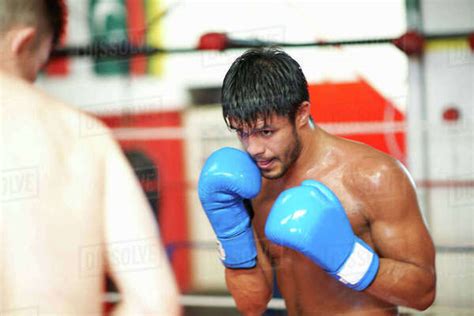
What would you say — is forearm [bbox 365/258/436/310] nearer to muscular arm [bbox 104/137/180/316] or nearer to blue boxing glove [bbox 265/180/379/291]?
blue boxing glove [bbox 265/180/379/291]

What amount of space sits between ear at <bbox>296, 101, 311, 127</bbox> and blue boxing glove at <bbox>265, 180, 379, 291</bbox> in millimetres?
81

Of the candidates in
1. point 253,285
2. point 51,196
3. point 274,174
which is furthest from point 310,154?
point 51,196

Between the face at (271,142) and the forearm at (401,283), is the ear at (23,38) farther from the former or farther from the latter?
the forearm at (401,283)

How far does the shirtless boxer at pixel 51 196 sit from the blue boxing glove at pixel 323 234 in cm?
20

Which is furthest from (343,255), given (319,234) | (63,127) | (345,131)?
(63,127)

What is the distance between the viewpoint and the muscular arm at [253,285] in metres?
0.80

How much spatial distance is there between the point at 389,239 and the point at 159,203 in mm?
549

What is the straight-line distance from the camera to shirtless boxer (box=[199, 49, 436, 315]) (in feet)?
2.36

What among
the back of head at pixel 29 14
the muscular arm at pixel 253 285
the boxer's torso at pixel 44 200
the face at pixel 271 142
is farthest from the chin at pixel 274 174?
the back of head at pixel 29 14

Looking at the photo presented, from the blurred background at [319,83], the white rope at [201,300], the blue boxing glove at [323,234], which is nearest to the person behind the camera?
the blue boxing glove at [323,234]

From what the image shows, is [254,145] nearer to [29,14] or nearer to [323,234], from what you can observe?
[323,234]

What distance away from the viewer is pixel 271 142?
0.74 metres

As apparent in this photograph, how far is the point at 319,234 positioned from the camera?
0.71 meters

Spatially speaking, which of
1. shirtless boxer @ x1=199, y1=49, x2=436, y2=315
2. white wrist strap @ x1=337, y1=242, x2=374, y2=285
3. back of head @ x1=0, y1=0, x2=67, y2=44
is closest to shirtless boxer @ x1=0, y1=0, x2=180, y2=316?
back of head @ x1=0, y1=0, x2=67, y2=44
